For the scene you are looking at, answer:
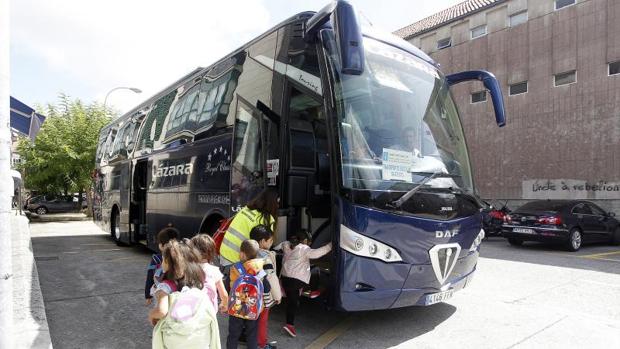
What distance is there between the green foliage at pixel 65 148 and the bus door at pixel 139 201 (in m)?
16.4

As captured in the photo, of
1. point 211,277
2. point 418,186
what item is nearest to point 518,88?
point 418,186

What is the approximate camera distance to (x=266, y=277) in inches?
155

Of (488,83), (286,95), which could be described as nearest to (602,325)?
(488,83)

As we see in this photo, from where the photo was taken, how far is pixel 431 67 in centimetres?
557

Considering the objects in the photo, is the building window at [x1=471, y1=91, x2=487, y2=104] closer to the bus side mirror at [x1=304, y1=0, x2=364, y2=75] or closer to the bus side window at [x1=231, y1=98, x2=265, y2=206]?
the bus side window at [x1=231, y1=98, x2=265, y2=206]

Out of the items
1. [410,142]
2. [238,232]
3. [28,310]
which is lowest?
[28,310]

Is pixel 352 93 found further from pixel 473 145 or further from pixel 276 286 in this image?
pixel 473 145

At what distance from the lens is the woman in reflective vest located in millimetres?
4328

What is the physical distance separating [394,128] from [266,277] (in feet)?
6.58

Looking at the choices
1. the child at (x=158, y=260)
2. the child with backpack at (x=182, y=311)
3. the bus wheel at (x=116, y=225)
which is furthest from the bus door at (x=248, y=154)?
the bus wheel at (x=116, y=225)

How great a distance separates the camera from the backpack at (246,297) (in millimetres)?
3684

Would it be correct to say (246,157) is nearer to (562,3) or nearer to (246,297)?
(246,297)

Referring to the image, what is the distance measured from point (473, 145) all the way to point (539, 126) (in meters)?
3.47

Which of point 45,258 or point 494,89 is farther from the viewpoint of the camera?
point 45,258
